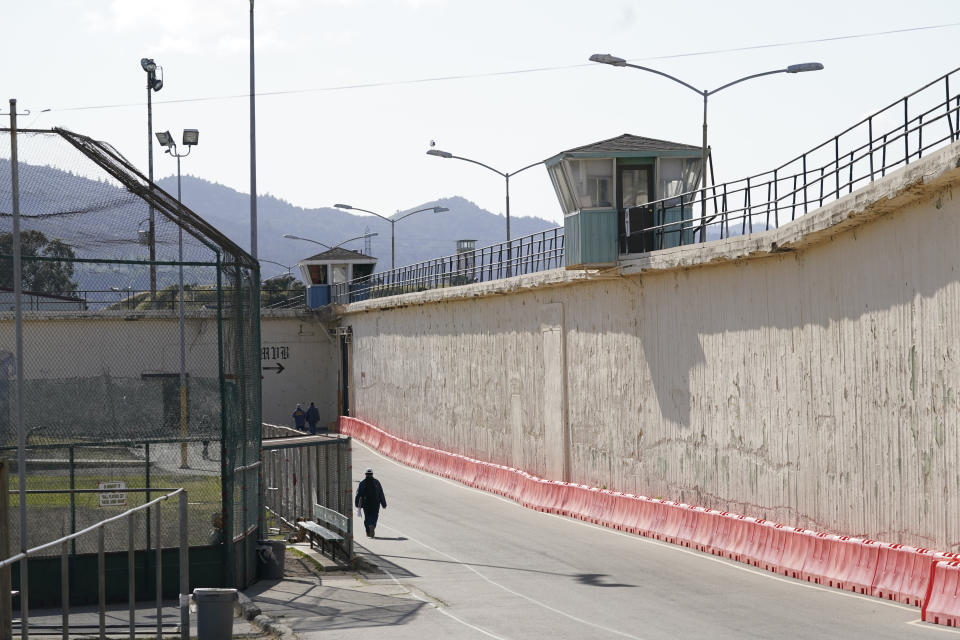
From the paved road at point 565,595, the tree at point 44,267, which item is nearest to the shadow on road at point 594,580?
the paved road at point 565,595

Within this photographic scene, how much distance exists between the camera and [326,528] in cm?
2055

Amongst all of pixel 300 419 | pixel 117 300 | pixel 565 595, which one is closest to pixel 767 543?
pixel 565 595

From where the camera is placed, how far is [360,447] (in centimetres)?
4581

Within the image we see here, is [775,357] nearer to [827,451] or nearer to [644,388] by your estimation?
[827,451]

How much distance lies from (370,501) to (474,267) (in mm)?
15283

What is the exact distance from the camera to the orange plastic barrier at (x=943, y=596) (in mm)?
13992

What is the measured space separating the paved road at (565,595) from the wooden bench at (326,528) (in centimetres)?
83

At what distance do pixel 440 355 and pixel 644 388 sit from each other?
14.9 metres

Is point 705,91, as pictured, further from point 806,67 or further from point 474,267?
point 474,267

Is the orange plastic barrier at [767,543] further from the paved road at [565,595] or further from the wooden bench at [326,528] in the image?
the wooden bench at [326,528]

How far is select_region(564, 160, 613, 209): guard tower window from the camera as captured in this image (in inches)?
1060

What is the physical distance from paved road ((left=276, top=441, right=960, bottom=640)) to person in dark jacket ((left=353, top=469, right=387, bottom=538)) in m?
0.43

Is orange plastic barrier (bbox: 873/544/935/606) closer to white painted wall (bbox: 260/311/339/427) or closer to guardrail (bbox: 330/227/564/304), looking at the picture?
guardrail (bbox: 330/227/564/304)

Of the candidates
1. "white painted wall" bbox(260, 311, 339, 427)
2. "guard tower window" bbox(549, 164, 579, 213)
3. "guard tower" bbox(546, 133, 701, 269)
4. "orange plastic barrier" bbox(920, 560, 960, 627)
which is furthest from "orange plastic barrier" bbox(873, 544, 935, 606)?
"white painted wall" bbox(260, 311, 339, 427)
